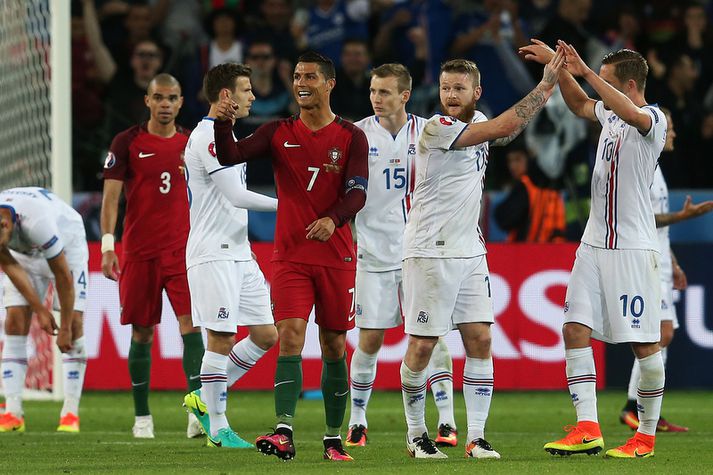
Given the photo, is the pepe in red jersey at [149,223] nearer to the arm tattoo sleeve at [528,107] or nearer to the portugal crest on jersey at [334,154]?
the portugal crest on jersey at [334,154]

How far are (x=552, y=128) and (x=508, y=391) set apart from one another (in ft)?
10.7

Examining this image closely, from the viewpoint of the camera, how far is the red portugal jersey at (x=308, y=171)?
7688 millimetres

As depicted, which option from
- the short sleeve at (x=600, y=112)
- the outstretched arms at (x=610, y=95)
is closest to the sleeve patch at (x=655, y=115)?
the outstretched arms at (x=610, y=95)

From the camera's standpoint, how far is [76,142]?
15.6m

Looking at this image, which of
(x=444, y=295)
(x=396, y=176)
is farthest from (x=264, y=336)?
(x=444, y=295)

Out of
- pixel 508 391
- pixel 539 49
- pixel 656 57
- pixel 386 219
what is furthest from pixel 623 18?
pixel 539 49

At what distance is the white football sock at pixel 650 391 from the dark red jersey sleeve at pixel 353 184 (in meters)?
1.90

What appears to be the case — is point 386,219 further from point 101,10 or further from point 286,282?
point 101,10

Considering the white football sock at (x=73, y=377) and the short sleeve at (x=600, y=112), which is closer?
the short sleeve at (x=600, y=112)

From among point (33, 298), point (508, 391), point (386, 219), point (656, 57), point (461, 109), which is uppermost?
point (656, 57)

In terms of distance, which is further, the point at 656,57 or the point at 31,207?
the point at 656,57

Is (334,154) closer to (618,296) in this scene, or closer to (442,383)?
(618,296)

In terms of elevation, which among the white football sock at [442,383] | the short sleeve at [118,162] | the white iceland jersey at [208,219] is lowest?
the white football sock at [442,383]

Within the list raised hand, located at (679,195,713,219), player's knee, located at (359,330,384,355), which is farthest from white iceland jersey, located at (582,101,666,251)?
player's knee, located at (359,330,384,355)
